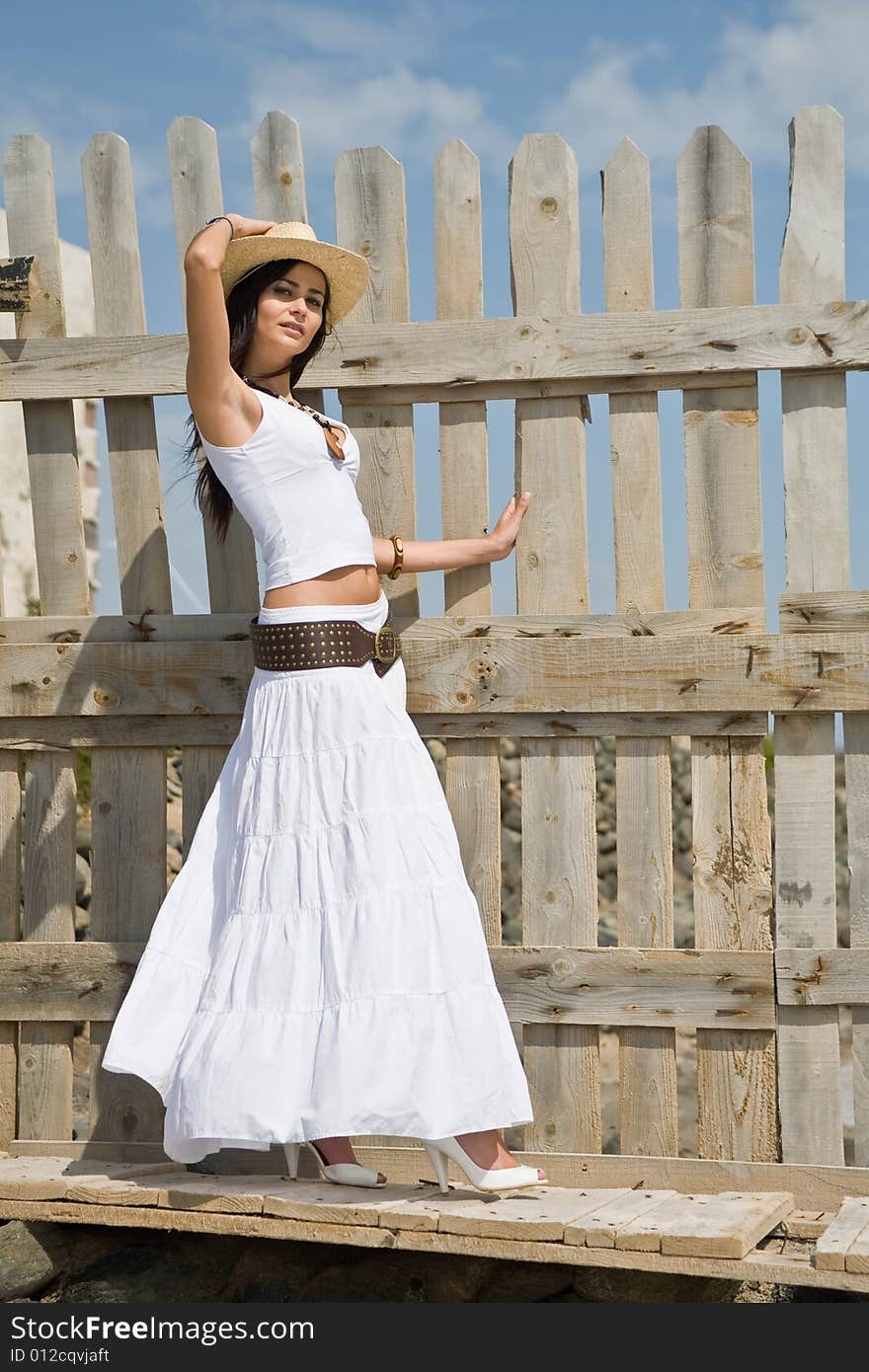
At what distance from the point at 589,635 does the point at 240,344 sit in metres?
1.30

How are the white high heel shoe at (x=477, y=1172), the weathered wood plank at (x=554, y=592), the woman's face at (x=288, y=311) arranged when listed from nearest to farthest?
the white high heel shoe at (x=477, y=1172)
the woman's face at (x=288, y=311)
the weathered wood plank at (x=554, y=592)

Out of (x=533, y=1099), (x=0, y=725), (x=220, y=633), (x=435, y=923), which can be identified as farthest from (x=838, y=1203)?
(x=0, y=725)

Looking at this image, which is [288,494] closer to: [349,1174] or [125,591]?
[125,591]

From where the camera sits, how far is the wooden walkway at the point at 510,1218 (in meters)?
3.22

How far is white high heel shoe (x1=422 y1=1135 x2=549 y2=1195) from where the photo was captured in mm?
3461

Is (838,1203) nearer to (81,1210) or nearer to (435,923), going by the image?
(435,923)

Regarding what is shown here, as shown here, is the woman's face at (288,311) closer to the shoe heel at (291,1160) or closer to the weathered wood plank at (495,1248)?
the shoe heel at (291,1160)

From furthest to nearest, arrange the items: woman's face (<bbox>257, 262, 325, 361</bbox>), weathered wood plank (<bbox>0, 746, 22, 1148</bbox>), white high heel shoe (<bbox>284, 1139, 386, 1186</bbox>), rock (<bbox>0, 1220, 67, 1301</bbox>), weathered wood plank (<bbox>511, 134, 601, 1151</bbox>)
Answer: weathered wood plank (<bbox>0, 746, 22, 1148</bbox>) < weathered wood plank (<bbox>511, 134, 601, 1151</bbox>) < rock (<bbox>0, 1220, 67, 1301</bbox>) < woman's face (<bbox>257, 262, 325, 361</bbox>) < white high heel shoe (<bbox>284, 1139, 386, 1186</bbox>)

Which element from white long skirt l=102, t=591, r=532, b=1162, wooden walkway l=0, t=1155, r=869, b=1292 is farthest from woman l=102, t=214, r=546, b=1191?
wooden walkway l=0, t=1155, r=869, b=1292

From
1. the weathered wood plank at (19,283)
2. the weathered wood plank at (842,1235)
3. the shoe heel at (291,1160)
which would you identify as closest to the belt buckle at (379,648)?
the shoe heel at (291,1160)

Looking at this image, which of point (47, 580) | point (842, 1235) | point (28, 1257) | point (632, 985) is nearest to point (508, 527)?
point (632, 985)

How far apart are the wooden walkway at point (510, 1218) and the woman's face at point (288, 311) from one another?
225 centimetres

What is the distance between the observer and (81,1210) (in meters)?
3.76

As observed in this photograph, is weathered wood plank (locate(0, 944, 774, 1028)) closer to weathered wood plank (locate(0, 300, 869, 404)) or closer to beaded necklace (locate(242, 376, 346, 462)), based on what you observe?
beaded necklace (locate(242, 376, 346, 462))
